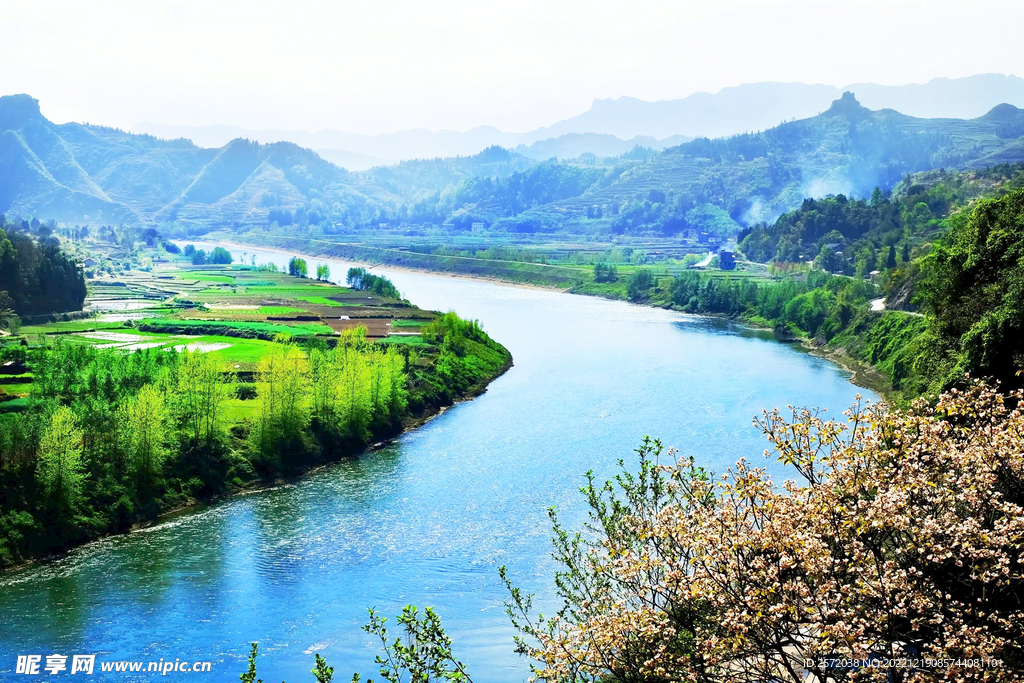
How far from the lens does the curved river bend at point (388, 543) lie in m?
19.4

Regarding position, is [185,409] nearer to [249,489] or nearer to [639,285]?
[249,489]

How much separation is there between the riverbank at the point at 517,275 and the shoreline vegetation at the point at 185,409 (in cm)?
1906

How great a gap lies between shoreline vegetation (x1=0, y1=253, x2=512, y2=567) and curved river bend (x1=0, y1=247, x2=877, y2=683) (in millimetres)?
923

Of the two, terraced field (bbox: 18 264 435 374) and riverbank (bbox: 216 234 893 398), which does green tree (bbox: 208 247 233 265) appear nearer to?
riverbank (bbox: 216 234 893 398)

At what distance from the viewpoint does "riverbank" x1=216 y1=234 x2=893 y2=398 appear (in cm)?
5231

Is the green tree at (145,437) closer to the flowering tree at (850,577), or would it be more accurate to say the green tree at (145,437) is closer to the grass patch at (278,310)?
the flowering tree at (850,577)

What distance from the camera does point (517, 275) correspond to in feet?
342

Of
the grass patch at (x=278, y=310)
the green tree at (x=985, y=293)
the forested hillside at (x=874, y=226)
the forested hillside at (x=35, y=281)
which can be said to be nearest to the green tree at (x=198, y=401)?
the green tree at (x=985, y=293)

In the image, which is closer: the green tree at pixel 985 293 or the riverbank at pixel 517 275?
the green tree at pixel 985 293

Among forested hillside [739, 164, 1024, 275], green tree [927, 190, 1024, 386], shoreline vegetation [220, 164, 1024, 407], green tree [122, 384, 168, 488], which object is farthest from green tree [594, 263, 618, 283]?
green tree [122, 384, 168, 488]

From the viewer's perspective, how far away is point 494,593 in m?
21.9

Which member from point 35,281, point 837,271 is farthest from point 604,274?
point 35,281

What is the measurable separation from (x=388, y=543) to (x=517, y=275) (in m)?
80.3

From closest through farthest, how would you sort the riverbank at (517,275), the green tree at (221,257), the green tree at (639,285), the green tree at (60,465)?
the green tree at (60,465) → the riverbank at (517,275) → the green tree at (639,285) → the green tree at (221,257)
